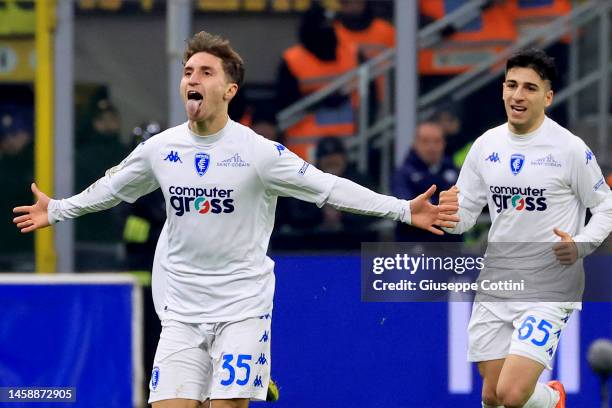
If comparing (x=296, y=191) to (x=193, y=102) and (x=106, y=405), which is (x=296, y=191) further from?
(x=106, y=405)

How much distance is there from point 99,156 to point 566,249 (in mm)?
5122

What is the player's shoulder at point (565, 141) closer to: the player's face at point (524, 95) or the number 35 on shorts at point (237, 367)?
the player's face at point (524, 95)

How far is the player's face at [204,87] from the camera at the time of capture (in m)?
6.46

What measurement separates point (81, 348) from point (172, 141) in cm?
183

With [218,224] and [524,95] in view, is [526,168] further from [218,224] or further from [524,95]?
[218,224]

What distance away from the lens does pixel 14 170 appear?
1125 centimetres

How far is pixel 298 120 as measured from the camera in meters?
10.9

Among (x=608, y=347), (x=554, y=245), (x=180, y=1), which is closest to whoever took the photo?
(x=608, y=347)

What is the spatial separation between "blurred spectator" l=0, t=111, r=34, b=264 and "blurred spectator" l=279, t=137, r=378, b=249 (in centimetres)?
219

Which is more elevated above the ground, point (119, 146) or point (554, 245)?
point (119, 146)

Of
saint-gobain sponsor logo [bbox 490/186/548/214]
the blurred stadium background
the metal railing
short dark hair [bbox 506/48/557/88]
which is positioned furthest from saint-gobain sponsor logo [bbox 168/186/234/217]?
the metal railing

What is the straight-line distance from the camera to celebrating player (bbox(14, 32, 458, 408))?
6.39 meters

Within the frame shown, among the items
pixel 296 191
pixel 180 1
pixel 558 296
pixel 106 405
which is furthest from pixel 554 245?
pixel 180 1

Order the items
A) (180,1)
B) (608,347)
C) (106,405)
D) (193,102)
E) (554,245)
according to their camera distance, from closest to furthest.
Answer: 1. (608,347)
2. (193,102)
3. (554,245)
4. (106,405)
5. (180,1)
